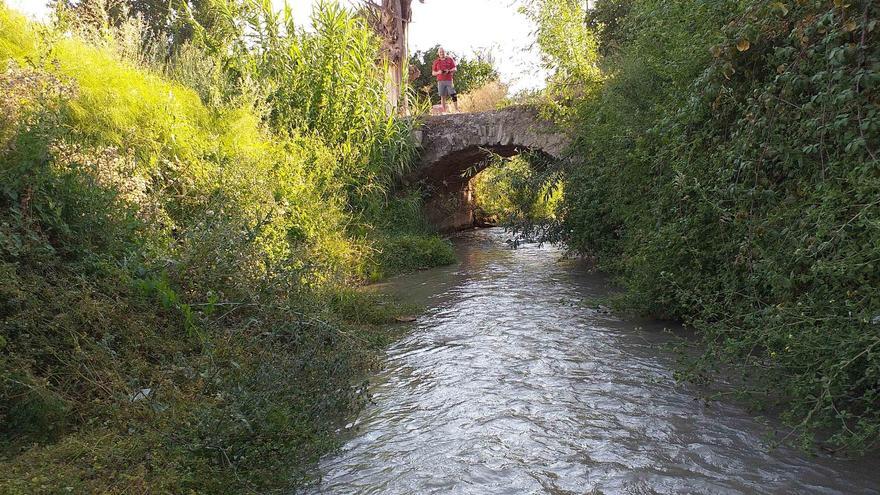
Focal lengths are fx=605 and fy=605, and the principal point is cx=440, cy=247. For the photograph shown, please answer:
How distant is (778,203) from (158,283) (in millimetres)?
4287

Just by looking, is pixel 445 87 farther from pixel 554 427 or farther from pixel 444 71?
pixel 554 427

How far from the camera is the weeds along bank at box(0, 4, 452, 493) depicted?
304 cm

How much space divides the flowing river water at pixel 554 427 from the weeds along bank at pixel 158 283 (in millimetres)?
369

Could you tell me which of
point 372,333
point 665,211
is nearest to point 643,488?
point 665,211

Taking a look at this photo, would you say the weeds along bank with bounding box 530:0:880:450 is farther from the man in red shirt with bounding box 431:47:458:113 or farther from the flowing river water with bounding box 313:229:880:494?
the man in red shirt with bounding box 431:47:458:113

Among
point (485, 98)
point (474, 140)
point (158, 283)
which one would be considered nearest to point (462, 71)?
point (485, 98)

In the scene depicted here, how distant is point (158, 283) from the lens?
4.41 metres

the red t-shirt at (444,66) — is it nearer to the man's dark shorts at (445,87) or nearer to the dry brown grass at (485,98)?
the man's dark shorts at (445,87)

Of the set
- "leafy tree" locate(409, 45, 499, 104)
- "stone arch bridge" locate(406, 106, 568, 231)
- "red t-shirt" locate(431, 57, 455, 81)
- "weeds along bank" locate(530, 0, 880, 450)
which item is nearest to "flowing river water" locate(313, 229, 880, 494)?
"weeds along bank" locate(530, 0, 880, 450)

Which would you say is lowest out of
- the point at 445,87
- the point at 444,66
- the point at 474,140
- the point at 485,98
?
the point at 474,140

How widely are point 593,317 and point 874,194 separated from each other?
387 centimetres

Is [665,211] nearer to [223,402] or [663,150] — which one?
[663,150]

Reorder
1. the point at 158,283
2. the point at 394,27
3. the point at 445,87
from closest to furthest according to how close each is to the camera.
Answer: the point at 158,283
the point at 394,27
the point at 445,87

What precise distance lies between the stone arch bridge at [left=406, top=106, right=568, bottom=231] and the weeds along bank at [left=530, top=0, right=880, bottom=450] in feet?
20.6
